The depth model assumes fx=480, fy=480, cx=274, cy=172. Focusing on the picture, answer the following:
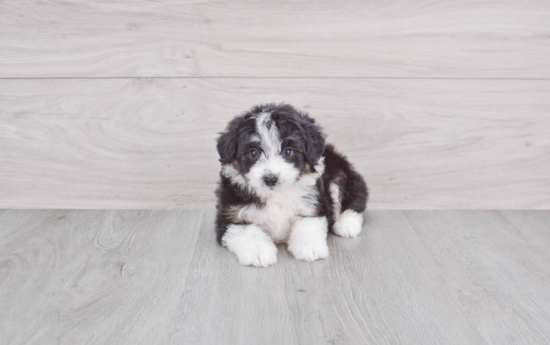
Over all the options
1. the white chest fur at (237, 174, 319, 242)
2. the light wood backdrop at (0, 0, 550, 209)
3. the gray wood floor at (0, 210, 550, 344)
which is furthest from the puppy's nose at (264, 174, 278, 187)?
the light wood backdrop at (0, 0, 550, 209)

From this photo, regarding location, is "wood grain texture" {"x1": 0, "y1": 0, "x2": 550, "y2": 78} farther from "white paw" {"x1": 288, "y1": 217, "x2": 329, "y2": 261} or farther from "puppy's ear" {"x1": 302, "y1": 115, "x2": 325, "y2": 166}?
"white paw" {"x1": 288, "y1": 217, "x2": 329, "y2": 261}

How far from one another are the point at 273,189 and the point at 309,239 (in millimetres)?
286

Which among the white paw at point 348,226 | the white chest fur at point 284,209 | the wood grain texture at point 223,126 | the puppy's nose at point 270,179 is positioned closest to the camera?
the puppy's nose at point 270,179

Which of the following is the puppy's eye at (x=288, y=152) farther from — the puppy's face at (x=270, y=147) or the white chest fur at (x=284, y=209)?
the white chest fur at (x=284, y=209)

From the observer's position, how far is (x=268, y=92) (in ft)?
8.32

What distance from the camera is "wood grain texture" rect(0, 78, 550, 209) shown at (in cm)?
254

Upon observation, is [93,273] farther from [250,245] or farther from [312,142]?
[312,142]

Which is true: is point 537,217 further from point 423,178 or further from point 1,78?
point 1,78

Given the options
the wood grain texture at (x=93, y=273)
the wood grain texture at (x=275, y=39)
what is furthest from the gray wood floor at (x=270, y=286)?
the wood grain texture at (x=275, y=39)

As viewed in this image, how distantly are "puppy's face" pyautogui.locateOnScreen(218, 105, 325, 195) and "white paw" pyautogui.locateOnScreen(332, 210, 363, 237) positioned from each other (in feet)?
1.41

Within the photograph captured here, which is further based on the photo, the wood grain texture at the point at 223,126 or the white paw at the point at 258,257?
the wood grain texture at the point at 223,126

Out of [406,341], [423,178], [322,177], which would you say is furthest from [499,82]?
[406,341]

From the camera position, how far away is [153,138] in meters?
2.60

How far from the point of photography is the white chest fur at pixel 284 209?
83.0 inches
